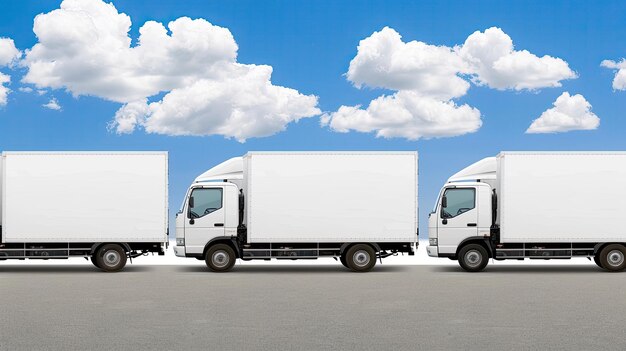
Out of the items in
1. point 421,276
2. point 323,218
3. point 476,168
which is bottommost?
point 421,276

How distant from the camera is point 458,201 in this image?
1984cm

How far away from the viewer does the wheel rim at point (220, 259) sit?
1967 centimetres

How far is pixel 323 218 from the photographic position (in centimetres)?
1956

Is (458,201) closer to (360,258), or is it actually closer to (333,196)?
(360,258)

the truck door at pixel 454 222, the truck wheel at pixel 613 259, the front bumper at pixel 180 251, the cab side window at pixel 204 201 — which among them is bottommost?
the truck wheel at pixel 613 259

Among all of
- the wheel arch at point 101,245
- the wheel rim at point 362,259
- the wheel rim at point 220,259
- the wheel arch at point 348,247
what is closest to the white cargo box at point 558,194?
the wheel arch at point 348,247

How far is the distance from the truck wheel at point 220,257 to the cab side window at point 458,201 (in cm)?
581

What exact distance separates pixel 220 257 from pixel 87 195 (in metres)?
3.96

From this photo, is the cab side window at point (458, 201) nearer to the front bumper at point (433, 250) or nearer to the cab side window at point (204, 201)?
the front bumper at point (433, 250)

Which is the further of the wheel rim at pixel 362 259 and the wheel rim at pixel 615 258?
the wheel rim at pixel 615 258

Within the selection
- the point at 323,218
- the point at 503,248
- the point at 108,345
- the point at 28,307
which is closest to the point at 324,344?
the point at 108,345

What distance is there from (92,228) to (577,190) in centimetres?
1306

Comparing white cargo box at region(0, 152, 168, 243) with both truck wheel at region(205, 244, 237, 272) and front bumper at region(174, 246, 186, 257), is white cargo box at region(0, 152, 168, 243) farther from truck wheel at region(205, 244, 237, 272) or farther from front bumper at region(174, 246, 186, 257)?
truck wheel at region(205, 244, 237, 272)

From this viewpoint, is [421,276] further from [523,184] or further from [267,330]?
[267,330]
